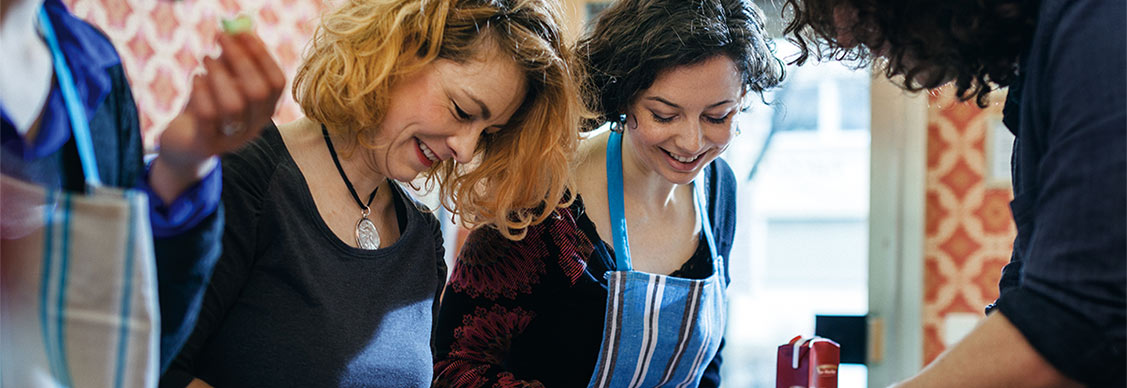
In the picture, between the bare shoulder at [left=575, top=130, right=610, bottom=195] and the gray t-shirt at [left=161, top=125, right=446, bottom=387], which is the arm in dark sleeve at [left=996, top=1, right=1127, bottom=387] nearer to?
the gray t-shirt at [left=161, top=125, right=446, bottom=387]

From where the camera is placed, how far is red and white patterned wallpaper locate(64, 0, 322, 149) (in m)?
1.96

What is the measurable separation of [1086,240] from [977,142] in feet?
7.78

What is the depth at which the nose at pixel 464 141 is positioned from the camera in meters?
1.31

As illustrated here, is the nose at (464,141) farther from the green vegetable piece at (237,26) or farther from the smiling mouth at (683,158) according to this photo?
the green vegetable piece at (237,26)

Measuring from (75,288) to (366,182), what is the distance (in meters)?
0.69

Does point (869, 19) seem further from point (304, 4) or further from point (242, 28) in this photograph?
point (304, 4)

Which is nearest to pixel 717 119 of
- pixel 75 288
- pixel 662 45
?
pixel 662 45

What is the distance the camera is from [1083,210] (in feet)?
2.53

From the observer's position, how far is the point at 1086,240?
2.54 ft

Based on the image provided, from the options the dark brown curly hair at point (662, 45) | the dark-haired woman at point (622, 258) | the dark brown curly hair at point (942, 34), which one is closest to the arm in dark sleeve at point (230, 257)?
the dark-haired woman at point (622, 258)

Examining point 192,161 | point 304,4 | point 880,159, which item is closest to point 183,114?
point 192,161

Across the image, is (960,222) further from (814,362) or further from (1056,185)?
(1056,185)

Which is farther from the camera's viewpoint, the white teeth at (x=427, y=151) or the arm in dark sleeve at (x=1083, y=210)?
the white teeth at (x=427, y=151)

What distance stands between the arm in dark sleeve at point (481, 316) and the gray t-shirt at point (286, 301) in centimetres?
25
